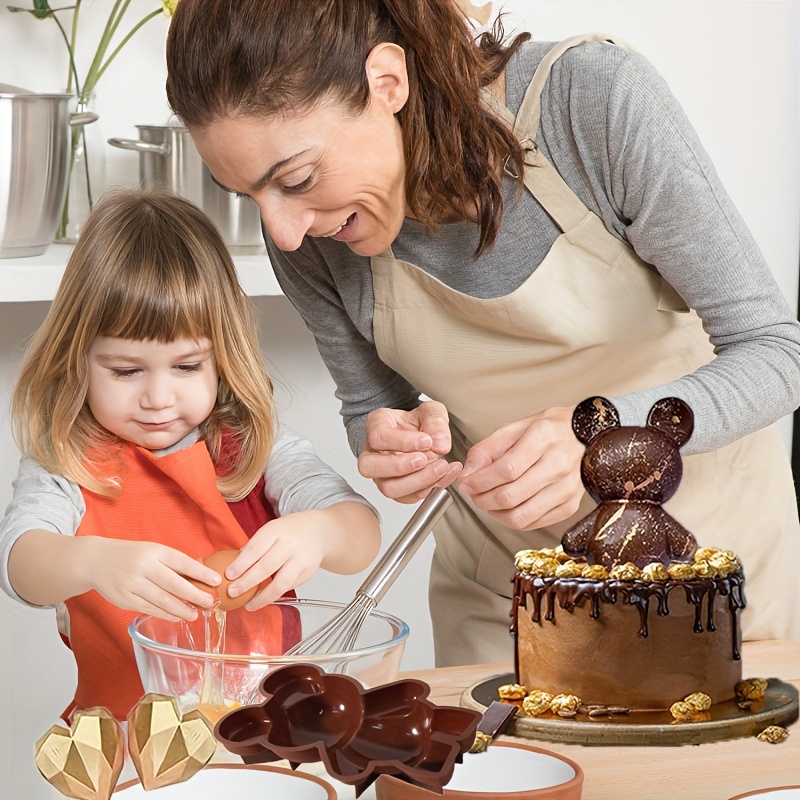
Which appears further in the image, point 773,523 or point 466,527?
point 466,527

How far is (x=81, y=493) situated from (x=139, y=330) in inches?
7.8

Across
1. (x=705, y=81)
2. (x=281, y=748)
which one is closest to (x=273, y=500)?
(x=281, y=748)

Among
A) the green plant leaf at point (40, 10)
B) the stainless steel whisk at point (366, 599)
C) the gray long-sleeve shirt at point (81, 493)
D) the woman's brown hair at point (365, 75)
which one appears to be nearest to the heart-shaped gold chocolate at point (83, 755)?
the stainless steel whisk at point (366, 599)

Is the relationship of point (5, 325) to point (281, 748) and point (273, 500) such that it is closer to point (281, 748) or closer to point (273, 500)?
point (273, 500)

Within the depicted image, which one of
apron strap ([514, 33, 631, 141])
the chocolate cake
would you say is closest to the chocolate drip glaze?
the chocolate cake

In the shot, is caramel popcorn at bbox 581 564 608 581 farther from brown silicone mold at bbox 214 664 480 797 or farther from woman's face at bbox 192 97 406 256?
woman's face at bbox 192 97 406 256

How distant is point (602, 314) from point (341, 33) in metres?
0.39

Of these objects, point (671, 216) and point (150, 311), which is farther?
point (150, 311)

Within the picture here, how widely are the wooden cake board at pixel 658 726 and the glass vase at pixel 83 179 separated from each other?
1.16 meters

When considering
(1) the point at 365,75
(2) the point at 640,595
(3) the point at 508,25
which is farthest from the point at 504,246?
(3) the point at 508,25

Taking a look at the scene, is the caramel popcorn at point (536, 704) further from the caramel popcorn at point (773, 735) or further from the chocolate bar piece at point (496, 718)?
the caramel popcorn at point (773, 735)

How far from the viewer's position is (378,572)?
0.87 metres

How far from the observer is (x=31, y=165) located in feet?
4.80

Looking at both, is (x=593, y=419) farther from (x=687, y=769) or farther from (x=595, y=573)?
(x=687, y=769)
